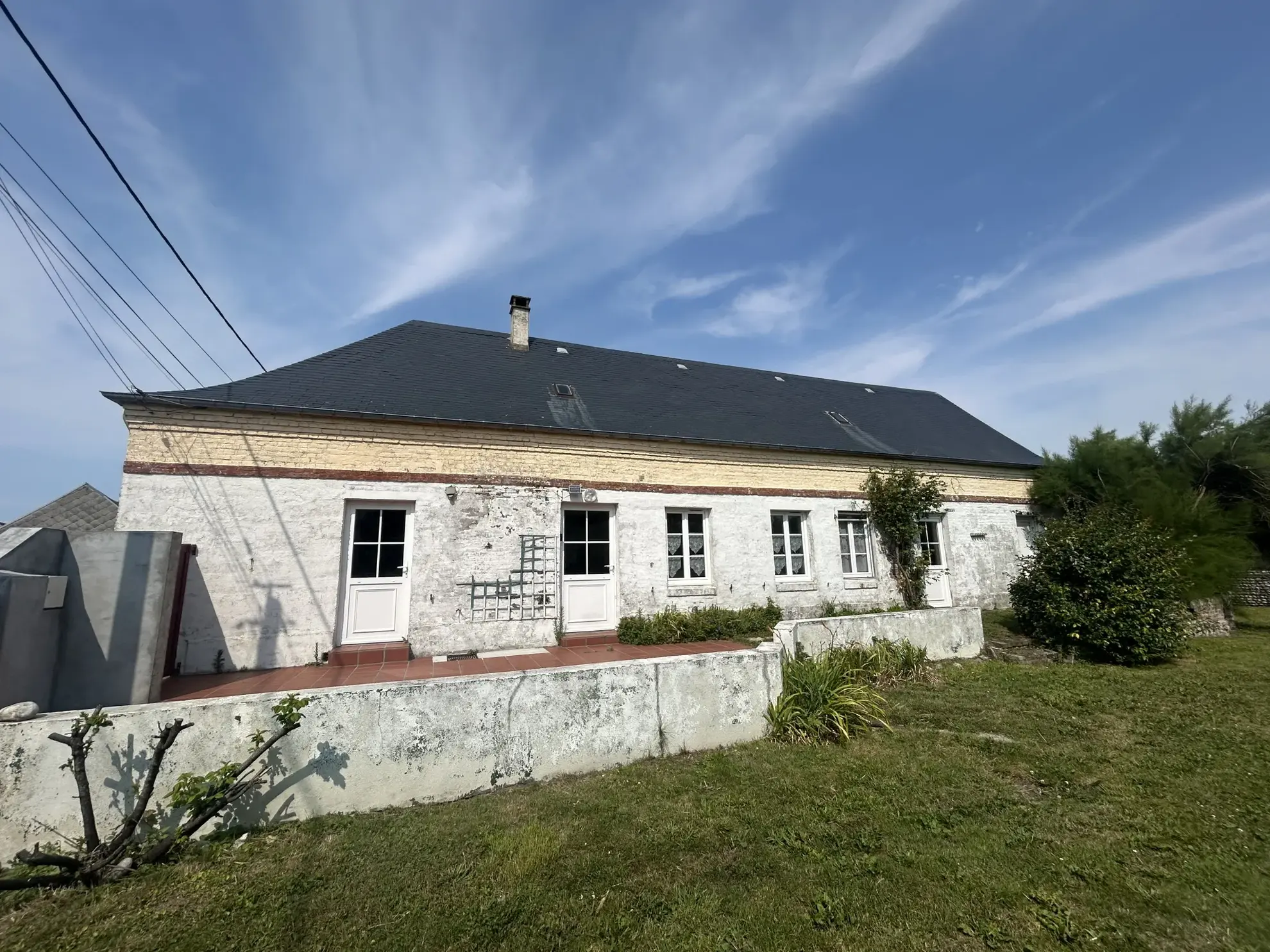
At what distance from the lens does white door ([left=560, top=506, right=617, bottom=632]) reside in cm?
855

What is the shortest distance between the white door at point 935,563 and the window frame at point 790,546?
2950 mm

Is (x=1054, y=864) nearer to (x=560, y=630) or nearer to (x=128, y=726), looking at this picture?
(x=128, y=726)

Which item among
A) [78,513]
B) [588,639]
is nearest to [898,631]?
[588,639]

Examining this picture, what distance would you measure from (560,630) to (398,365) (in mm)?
5544

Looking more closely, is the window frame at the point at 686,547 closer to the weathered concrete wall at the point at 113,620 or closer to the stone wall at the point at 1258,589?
the weathered concrete wall at the point at 113,620

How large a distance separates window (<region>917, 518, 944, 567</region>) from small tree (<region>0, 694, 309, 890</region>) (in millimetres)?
12325

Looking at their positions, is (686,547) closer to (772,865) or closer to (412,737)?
(412,737)

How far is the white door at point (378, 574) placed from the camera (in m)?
7.43

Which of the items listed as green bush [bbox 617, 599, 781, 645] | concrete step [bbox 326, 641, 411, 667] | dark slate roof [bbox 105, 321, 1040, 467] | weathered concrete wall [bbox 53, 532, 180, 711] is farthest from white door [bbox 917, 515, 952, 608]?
weathered concrete wall [bbox 53, 532, 180, 711]

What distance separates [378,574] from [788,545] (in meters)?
7.49

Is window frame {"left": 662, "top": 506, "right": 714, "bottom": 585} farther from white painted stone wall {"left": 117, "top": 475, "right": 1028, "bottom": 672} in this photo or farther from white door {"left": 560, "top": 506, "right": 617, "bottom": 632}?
white door {"left": 560, "top": 506, "right": 617, "bottom": 632}

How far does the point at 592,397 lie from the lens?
1031 centimetres

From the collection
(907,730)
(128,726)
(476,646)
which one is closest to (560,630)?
(476,646)

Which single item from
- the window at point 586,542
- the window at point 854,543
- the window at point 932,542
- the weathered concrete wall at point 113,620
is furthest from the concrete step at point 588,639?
the window at point 932,542
